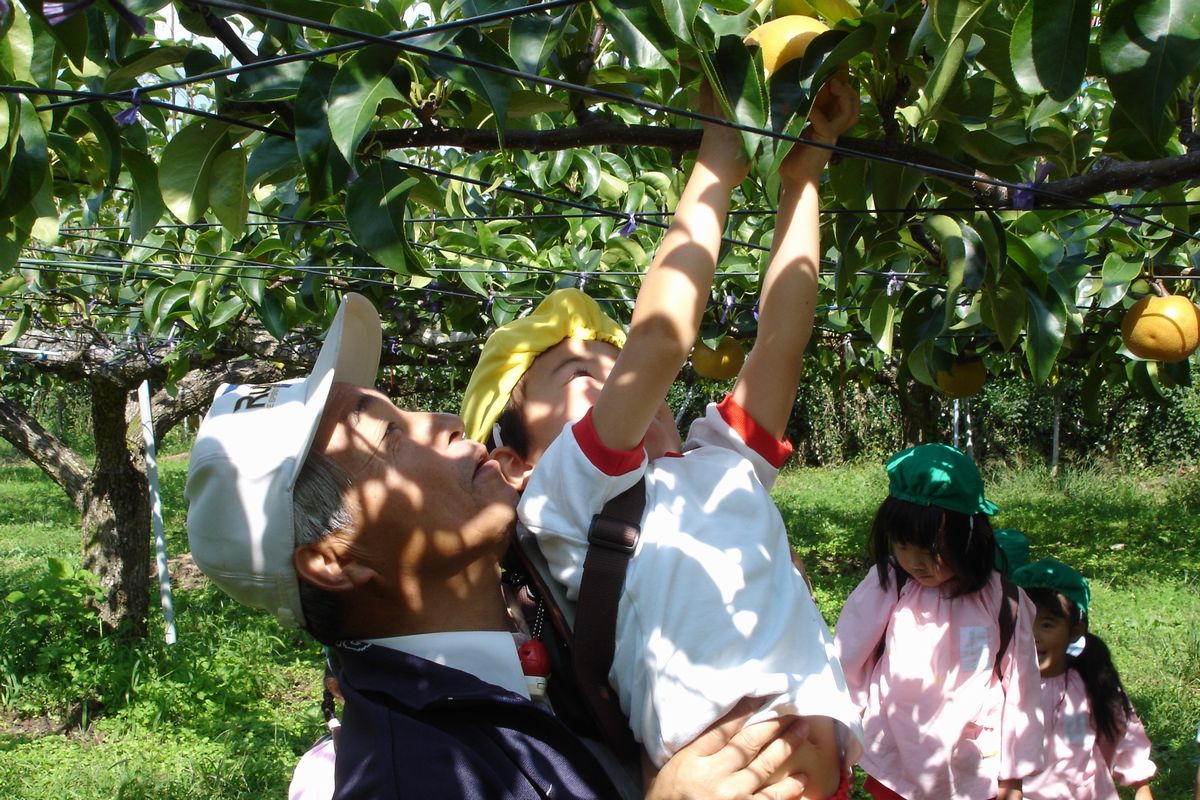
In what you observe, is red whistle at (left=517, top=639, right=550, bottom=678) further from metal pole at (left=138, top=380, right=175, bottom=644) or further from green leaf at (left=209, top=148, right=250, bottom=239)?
metal pole at (left=138, top=380, right=175, bottom=644)

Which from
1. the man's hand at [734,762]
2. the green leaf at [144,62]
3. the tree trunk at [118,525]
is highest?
the green leaf at [144,62]

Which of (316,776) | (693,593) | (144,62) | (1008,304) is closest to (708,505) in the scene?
(693,593)

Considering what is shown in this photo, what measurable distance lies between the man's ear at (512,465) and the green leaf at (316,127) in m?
0.42

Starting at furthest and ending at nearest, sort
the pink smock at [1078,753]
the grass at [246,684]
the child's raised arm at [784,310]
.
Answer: the grass at [246,684] → the pink smock at [1078,753] → the child's raised arm at [784,310]

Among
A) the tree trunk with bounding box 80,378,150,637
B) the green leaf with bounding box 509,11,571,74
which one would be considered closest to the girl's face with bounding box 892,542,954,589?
the green leaf with bounding box 509,11,571,74

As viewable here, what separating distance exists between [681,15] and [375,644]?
2.52 feet

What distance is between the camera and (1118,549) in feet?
26.8

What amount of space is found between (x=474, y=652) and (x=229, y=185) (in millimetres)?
732

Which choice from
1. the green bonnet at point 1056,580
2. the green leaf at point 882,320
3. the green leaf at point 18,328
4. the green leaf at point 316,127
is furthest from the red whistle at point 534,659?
the green leaf at point 18,328

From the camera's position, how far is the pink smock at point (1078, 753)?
2.67m

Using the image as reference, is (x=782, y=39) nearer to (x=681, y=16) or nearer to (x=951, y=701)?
(x=681, y=16)

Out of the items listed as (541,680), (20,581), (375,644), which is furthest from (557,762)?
(20,581)

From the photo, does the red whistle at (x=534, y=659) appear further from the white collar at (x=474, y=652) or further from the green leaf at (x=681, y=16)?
the green leaf at (x=681, y=16)

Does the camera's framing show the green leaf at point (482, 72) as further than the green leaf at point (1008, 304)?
No
